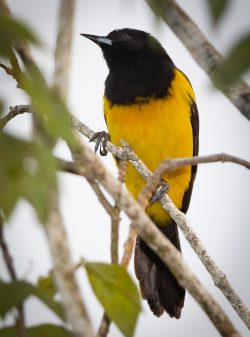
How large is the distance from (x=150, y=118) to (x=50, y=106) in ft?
10.2

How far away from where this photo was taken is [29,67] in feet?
3.13

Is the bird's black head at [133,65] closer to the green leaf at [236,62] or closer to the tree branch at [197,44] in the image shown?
the tree branch at [197,44]

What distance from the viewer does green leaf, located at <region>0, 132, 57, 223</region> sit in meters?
0.78

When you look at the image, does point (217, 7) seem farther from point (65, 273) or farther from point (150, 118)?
point (150, 118)

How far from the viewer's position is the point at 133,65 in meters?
4.24

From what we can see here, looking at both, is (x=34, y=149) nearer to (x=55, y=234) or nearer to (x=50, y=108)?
(x=50, y=108)

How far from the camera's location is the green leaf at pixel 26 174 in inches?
30.8

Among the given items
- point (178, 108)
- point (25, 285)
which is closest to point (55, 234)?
point (25, 285)

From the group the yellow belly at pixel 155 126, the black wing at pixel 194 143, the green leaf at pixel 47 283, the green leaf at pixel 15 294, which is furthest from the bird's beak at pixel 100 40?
the green leaf at pixel 15 294

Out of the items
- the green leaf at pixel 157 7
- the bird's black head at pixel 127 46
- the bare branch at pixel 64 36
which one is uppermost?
the bird's black head at pixel 127 46

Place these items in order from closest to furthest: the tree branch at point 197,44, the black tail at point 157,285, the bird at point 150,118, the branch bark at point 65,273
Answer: the branch bark at point 65,273 < the tree branch at point 197,44 < the black tail at point 157,285 < the bird at point 150,118

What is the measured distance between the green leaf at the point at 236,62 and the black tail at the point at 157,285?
9.04 feet

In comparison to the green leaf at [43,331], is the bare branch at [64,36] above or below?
above

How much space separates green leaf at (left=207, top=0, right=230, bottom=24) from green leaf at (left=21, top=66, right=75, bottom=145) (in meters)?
0.28
